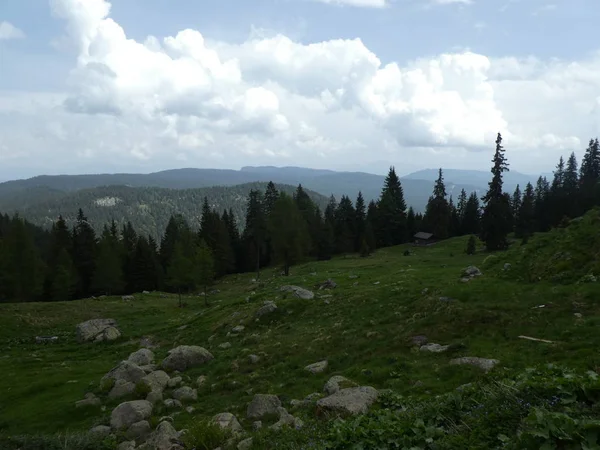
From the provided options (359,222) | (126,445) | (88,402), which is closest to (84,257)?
(359,222)

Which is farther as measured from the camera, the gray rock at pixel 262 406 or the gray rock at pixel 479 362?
the gray rock at pixel 262 406

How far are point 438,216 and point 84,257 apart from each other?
8198 centimetres

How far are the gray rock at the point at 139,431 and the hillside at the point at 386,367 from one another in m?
0.48

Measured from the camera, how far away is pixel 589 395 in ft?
24.2

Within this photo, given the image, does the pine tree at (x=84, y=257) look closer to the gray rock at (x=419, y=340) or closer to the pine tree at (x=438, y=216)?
the gray rock at (x=419, y=340)

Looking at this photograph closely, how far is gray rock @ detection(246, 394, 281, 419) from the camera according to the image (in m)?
15.5

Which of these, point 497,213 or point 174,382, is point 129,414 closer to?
point 174,382

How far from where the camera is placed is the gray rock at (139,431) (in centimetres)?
1593

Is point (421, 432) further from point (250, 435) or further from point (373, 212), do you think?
point (373, 212)

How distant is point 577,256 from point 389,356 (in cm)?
1527

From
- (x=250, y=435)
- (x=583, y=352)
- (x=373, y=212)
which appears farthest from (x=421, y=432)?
(x=373, y=212)

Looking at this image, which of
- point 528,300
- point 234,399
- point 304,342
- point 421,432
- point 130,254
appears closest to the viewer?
point 421,432

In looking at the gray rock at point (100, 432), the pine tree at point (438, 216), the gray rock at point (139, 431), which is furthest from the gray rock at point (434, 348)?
the pine tree at point (438, 216)

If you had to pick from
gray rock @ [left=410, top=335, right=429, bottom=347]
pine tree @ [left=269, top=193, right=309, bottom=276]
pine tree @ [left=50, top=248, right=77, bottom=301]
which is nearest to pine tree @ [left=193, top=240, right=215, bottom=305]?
pine tree @ [left=269, top=193, right=309, bottom=276]
